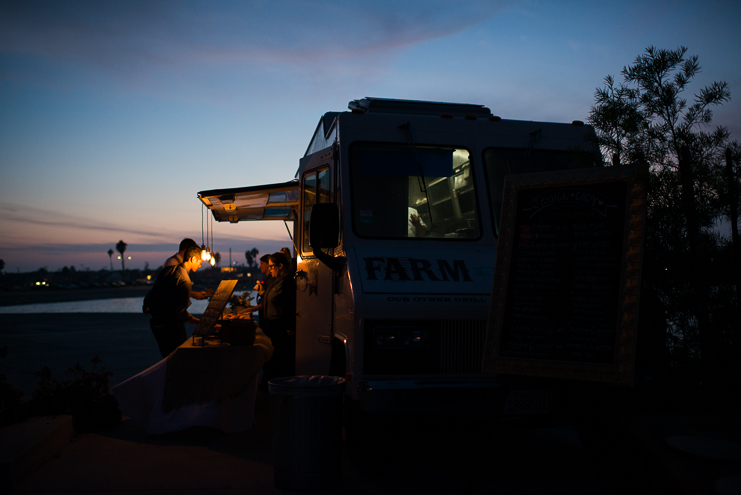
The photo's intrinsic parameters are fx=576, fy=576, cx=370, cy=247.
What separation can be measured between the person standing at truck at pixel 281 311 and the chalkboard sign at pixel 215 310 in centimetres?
52

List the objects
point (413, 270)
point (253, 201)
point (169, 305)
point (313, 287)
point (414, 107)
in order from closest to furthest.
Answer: point (413, 270)
point (313, 287)
point (414, 107)
point (169, 305)
point (253, 201)

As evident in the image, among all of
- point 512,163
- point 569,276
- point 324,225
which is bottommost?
point 569,276

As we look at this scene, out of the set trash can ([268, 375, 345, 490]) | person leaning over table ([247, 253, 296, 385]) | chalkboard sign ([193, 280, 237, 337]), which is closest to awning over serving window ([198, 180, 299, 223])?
person leaning over table ([247, 253, 296, 385])

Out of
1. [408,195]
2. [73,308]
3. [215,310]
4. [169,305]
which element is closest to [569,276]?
[408,195]

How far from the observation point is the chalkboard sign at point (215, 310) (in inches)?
242

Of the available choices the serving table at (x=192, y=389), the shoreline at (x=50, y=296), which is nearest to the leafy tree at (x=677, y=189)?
the serving table at (x=192, y=389)

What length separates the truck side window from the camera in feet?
17.7

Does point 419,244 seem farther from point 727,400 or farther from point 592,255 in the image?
point 727,400

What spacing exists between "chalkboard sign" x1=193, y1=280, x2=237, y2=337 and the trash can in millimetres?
2023

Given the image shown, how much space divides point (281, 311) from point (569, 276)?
4106 millimetres

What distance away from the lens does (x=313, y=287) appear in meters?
5.57

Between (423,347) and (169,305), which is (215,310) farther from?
(423,347)

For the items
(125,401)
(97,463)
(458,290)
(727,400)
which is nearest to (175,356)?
(125,401)

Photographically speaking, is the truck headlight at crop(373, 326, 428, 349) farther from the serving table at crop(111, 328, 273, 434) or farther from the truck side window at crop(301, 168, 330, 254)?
the serving table at crop(111, 328, 273, 434)
